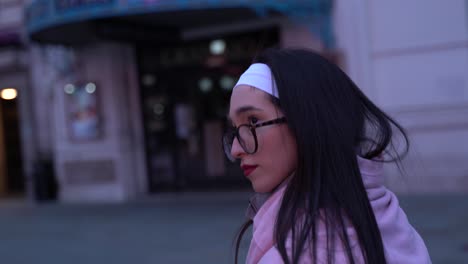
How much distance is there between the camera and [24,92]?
1414 cm

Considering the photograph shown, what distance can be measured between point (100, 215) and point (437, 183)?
5.81 metres

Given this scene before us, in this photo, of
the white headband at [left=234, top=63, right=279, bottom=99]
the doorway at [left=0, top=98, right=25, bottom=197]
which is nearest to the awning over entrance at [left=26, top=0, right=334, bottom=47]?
the doorway at [left=0, top=98, right=25, bottom=197]

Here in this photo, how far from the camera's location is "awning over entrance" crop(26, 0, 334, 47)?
30.7 feet

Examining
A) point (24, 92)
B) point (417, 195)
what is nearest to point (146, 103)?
point (24, 92)

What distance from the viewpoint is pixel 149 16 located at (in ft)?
34.7

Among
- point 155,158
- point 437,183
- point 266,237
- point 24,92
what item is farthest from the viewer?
point 24,92

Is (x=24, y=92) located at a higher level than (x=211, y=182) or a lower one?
higher

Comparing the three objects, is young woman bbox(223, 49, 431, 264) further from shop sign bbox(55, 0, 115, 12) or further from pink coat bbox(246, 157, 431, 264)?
shop sign bbox(55, 0, 115, 12)

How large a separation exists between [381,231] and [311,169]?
205mm

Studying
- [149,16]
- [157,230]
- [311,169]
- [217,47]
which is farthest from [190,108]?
[311,169]

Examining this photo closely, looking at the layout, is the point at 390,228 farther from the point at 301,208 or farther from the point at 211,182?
the point at 211,182

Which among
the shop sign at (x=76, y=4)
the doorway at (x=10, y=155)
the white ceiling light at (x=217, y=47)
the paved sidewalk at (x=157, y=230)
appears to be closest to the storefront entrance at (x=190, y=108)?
the white ceiling light at (x=217, y=47)

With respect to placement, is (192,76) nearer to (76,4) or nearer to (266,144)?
(76,4)

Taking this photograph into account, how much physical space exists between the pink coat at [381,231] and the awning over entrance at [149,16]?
7.95 m
